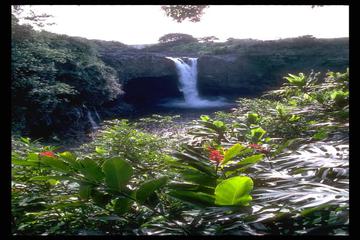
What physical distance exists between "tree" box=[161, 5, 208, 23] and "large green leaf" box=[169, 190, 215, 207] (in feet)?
37.6

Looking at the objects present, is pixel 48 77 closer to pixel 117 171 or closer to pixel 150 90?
pixel 117 171

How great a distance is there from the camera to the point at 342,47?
70.5 ft

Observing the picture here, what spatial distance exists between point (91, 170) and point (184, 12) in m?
12.6

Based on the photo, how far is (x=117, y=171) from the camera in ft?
3.85

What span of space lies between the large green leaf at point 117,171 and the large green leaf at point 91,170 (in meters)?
0.06

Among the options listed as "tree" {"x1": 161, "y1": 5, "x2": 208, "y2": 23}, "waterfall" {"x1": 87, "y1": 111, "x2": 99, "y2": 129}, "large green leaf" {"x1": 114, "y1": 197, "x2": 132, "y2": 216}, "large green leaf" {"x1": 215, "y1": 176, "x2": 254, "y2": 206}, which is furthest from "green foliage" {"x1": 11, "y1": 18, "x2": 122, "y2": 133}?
"large green leaf" {"x1": 215, "y1": 176, "x2": 254, "y2": 206}

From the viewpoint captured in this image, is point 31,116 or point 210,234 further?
point 31,116

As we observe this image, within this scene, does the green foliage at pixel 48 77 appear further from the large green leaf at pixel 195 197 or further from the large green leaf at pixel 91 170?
the large green leaf at pixel 195 197

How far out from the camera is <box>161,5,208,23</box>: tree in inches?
488

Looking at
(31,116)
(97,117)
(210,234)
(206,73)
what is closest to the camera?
(210,234)

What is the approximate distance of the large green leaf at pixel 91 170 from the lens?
1218 millimetres

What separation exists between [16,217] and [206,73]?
66.2 feet

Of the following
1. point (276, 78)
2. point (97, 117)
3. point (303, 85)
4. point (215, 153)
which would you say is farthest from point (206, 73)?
point (215, 153)
